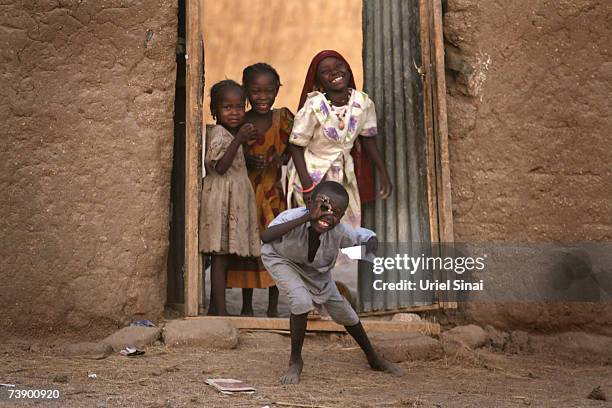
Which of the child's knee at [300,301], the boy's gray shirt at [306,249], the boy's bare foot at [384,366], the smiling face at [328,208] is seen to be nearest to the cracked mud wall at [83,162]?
the boy's gray shirt at [306,249]

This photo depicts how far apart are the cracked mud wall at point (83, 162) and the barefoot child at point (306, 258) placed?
3.97 ft

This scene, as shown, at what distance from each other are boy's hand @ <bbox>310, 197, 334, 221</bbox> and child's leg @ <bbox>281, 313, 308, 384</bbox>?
50 cm

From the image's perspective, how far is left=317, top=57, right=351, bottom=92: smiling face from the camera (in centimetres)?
545

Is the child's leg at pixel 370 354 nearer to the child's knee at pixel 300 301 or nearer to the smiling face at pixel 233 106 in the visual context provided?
the child's knee at pixel 300 301

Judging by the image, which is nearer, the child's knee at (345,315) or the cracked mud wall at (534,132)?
the child's knee at (345,315)

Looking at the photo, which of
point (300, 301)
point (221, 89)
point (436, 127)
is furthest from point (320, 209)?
point (221, 89)

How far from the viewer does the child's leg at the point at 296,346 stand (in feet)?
13.7

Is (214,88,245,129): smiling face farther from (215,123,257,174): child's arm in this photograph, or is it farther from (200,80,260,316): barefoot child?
(215,123,257,174): child's arm

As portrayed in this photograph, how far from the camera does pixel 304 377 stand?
4.31 metres

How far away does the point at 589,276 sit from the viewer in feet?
17.4

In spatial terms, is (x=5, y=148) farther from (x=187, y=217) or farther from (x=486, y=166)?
(x=486, y=166)

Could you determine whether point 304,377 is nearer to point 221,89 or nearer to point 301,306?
point 301,306

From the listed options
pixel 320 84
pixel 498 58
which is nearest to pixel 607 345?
pixel 498 58

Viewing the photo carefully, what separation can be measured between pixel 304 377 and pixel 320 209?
2.81 ft
